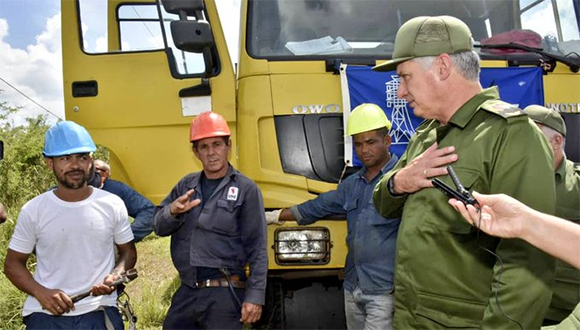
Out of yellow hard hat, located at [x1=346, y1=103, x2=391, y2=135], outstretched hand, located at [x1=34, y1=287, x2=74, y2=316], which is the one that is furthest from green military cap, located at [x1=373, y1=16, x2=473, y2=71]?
outstretched hand, located at [x1=34, y1=287, x2=74, y2=316]

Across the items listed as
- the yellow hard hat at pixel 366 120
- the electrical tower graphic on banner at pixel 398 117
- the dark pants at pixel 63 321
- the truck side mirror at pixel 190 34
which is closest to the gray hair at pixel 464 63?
the yellow hard hat at pixel 366 120

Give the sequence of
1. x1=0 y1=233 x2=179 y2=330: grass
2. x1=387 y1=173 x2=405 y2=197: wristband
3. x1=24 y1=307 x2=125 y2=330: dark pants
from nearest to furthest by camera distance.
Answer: x1=387 y1=173 x2=405 y2=197: wristband < x1=24 y1=307 x2=125 y2=330: dark pants < x1=0 y1=233 x2=179 y2=330: grass

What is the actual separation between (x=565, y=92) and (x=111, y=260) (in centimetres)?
309

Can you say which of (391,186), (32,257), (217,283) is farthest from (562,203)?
(32,257)

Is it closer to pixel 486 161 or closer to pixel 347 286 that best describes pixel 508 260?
pixel 486 161

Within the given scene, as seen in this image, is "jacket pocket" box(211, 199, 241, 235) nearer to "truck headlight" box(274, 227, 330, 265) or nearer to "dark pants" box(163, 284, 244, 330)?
"dark pants" box(163, 284, 244, 330)

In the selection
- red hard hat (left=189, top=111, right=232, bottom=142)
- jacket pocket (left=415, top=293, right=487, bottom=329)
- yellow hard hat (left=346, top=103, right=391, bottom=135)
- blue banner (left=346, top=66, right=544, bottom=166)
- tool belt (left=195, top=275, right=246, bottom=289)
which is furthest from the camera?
blue banner (left=346, top=66, right=544, bottom=166)

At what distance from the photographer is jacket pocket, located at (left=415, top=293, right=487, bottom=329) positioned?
5.62 ft

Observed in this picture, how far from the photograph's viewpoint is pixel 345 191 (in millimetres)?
3146

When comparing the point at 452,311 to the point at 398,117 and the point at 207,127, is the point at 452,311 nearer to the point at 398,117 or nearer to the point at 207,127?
the point at 207,127

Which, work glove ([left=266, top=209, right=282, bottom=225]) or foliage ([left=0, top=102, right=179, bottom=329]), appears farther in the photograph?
foliage ([left=0, top=102, right=179, bottom=329])

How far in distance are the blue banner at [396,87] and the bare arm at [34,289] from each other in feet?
6.10

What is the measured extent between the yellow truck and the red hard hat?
20.4 inches

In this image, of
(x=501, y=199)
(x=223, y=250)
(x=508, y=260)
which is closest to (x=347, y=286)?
(x=223, y=250)
